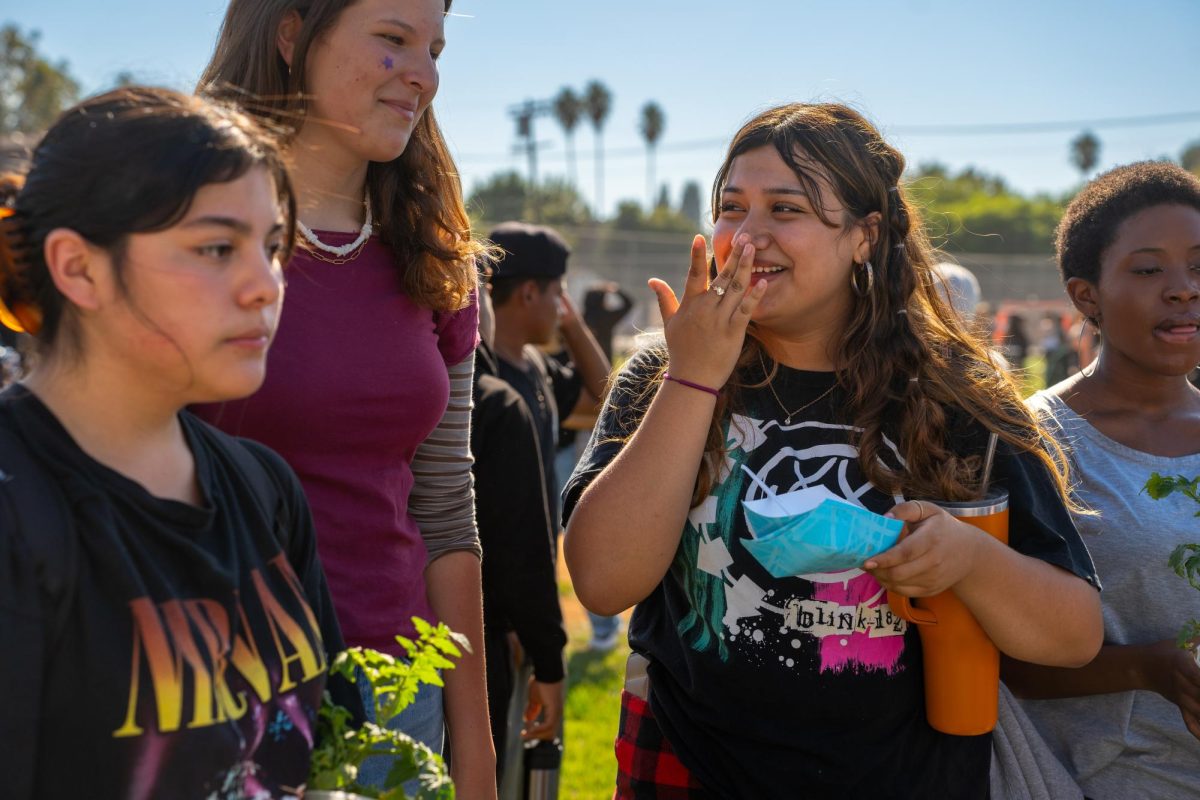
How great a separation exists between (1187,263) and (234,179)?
232 centimetres

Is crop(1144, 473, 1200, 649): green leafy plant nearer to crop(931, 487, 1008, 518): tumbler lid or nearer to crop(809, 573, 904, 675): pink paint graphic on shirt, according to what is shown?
crop(931, 487, 1008, 518): tumbler lid

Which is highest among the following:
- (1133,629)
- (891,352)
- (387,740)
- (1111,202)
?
(1111,202)

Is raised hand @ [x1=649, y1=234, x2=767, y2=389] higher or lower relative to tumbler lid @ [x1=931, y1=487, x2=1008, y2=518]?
higher

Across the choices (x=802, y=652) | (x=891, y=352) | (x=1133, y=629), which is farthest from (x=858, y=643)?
(x=1133, y=629)

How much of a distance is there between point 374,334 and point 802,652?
1.03m

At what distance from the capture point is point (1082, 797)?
7.68 feet

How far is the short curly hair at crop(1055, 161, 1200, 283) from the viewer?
280cm

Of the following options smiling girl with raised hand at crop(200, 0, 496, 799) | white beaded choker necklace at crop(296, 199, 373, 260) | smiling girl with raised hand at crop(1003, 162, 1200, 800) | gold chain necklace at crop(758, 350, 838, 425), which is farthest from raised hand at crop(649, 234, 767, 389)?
smiling girl with raised hand at crop(1003, 162, 1200, 800)

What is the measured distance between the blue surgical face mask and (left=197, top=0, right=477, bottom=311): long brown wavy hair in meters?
0.78

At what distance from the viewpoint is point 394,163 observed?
2.28m

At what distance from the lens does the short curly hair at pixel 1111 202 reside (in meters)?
2.80

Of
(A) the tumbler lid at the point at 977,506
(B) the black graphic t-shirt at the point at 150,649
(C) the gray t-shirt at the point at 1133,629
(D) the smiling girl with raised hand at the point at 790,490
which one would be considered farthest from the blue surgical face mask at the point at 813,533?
(C) the gray t-shirt at the point at 1133,629

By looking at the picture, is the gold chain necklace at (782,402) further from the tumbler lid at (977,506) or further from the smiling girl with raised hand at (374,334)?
the smiling girl with raised hand at (374,334)

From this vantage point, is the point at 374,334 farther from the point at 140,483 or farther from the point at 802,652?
the point at 802,652
